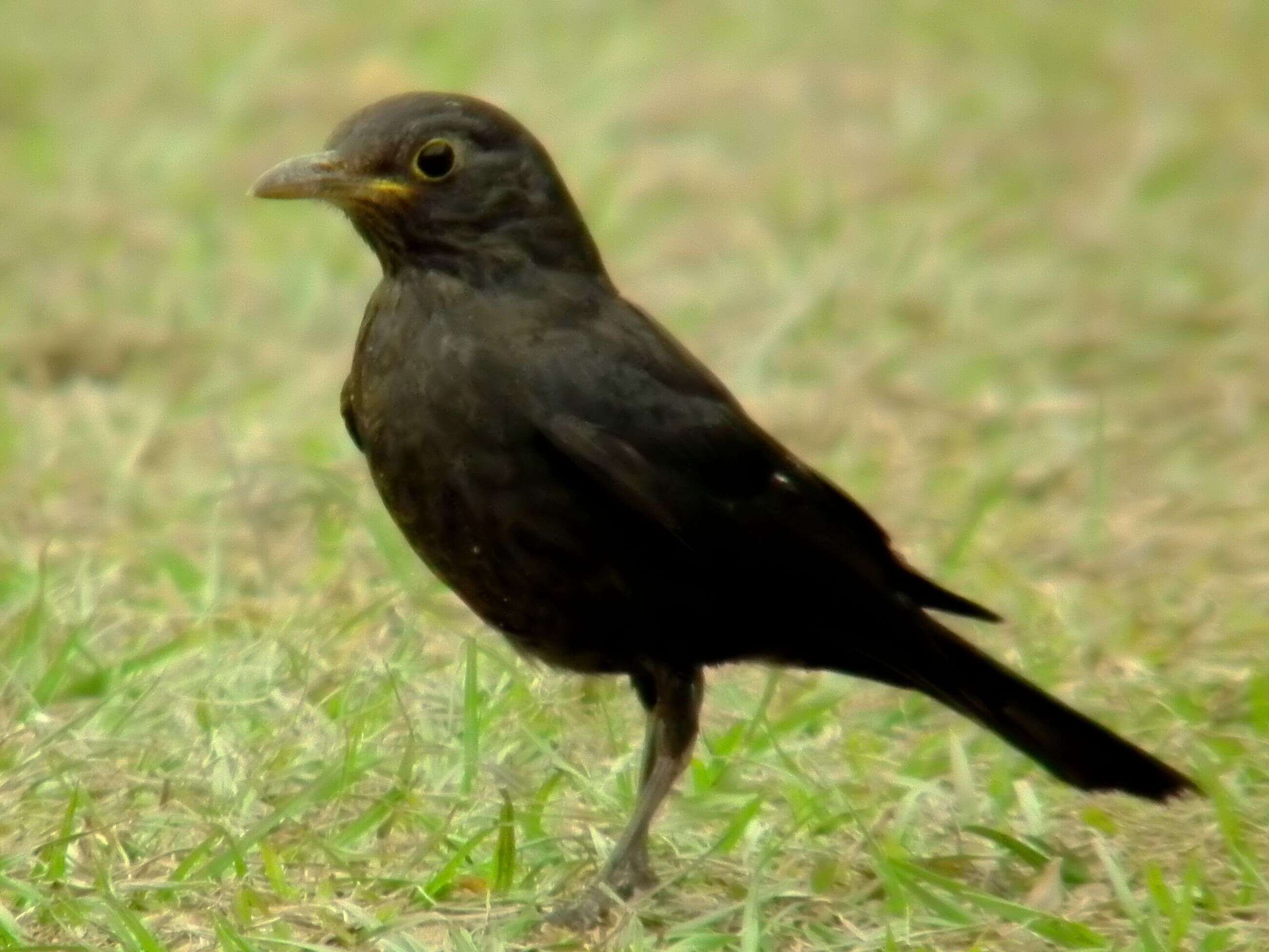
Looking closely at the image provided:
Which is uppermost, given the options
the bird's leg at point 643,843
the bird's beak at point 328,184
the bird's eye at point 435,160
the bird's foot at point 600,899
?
the bird's eye at point 435,160

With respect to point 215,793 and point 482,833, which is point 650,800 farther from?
point 215,793

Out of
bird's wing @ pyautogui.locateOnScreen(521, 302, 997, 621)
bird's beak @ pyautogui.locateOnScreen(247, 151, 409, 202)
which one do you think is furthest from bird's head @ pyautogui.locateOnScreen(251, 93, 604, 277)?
bird's wing @ pyautogui.locateOnScreen(521, 302, 997, 621)

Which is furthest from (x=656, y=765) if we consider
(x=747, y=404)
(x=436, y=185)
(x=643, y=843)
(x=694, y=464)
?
(x=747, y=404)

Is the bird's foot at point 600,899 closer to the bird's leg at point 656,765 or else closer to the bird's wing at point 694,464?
the bird's leg at point 656,765

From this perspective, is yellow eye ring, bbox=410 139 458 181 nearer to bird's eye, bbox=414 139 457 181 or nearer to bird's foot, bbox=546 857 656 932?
bird's eye, bbox=414 139 457 181

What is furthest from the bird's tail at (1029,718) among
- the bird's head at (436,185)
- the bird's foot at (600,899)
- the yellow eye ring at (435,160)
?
the yellow eye ring at (435,160)

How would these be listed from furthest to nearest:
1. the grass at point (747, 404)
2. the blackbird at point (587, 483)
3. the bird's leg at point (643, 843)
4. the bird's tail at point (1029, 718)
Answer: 1. the bird's tail at point (1029, 718)
2. the grass at point (747, 404)
3. the bird's leg at point (643, 843)
4. the blackbird at point (587, 483)

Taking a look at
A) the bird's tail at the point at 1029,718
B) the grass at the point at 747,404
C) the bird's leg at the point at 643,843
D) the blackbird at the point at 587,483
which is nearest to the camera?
the blackbird at the point at 587,483

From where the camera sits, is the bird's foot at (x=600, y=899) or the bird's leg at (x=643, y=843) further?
the bird's leg at (x=643, y=843)
